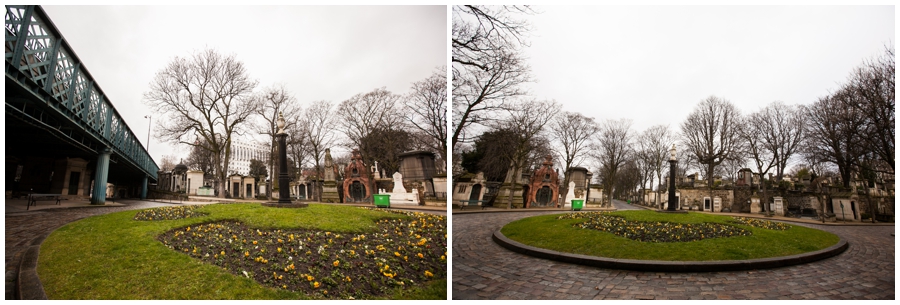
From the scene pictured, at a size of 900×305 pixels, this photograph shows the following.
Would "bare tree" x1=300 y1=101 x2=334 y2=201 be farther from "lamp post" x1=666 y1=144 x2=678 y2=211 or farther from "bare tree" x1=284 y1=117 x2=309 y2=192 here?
"lamp post" x1=666 y1=144 x2=678 y2=211

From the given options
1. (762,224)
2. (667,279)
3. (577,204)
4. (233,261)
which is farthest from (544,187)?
(233,261)

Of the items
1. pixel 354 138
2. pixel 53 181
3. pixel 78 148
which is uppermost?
pixel 354 138

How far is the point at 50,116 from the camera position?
297 cm

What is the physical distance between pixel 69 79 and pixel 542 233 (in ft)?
17.9

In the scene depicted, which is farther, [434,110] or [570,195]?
[570,195]

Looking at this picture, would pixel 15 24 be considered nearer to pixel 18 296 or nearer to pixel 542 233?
pixel 18 296

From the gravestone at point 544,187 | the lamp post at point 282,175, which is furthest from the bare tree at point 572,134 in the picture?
the lamp post at point 282,175

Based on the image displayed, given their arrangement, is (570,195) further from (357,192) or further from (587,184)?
(357,192)

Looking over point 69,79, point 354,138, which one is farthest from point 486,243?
point 69,79

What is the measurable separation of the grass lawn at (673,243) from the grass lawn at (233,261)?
2.08m

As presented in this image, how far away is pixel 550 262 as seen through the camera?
4223 millimetres

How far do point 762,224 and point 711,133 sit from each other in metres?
2.54

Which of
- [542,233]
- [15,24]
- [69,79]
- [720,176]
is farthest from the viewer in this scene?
[720,176]

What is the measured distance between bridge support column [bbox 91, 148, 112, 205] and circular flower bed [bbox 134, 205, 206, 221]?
45 centimetres
